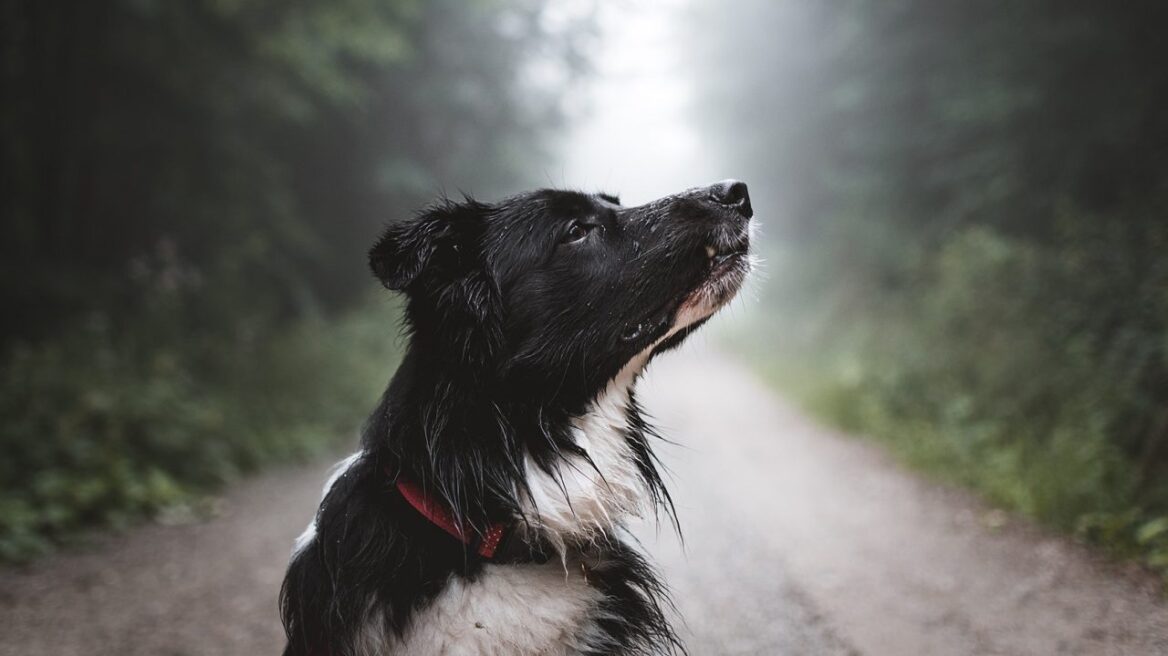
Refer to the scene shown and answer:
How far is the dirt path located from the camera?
3.34 metres

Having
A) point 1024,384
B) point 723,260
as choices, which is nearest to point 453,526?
point 723,260

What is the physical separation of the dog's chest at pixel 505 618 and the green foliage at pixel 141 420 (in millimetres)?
3999

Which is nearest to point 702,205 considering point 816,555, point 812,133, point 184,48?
point 816,555

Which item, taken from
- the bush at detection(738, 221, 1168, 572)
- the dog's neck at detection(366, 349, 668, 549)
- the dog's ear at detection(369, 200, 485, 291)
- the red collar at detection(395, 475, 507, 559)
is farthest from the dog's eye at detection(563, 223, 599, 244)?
the bush at detection(738, 221, 1168, 572)

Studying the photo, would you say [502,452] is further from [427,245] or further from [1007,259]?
[1007,259]

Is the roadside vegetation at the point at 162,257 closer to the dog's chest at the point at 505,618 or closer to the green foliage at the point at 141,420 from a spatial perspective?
the green foliage at the point at 141,420

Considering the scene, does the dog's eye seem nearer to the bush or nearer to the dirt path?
the dirt path

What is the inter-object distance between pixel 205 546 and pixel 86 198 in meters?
5.69

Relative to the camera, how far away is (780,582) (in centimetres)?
409

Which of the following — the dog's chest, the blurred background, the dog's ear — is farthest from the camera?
the blurred background

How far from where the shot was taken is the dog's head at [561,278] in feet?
7.25

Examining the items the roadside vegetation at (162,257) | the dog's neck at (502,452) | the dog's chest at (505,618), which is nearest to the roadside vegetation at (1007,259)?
the dog's neck at (502,452)

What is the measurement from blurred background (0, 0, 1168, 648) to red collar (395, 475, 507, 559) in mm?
1060

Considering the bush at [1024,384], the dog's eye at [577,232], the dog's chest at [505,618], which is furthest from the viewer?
the bush at [1024,384]
